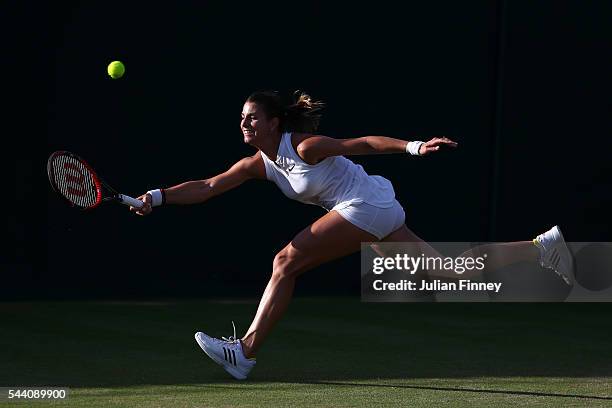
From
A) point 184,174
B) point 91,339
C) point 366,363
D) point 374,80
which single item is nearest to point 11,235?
point 184,174

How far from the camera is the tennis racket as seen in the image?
18.6ft

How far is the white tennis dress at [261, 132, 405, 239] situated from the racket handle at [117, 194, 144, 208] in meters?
0.62

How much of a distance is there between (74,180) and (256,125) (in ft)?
2.95

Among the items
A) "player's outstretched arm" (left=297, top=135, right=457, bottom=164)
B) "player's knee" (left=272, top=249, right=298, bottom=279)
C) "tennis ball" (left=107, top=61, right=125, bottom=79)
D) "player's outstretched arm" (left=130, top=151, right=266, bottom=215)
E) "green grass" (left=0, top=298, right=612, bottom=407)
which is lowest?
"green grass" (left=0, top=298, right=612, bottom=407)

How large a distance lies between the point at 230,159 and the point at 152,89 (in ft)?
2.49

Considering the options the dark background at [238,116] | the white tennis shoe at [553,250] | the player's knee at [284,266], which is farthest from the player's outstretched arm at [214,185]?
the dark background at [238,116]

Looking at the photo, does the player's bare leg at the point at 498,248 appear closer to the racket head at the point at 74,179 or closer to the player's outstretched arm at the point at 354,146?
the player's outstretched arm at the point at 354,146

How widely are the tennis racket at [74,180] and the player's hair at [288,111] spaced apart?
73 centimetres

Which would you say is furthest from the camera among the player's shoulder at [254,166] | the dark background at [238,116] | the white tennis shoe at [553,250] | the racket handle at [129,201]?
the dark background at [238,116]

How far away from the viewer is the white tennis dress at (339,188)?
5.59m

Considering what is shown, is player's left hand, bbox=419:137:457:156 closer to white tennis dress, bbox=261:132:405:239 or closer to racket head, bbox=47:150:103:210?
white tennis dress, bbox=261:132:405:239

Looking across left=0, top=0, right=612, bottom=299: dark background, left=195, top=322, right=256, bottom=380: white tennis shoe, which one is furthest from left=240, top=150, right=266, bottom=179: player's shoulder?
left=0, top=0, right=612, bottom=299: dark background

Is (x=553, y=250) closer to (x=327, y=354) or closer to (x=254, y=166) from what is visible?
(x=327, y=354)

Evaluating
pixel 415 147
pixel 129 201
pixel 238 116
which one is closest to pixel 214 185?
pixel 129 201
